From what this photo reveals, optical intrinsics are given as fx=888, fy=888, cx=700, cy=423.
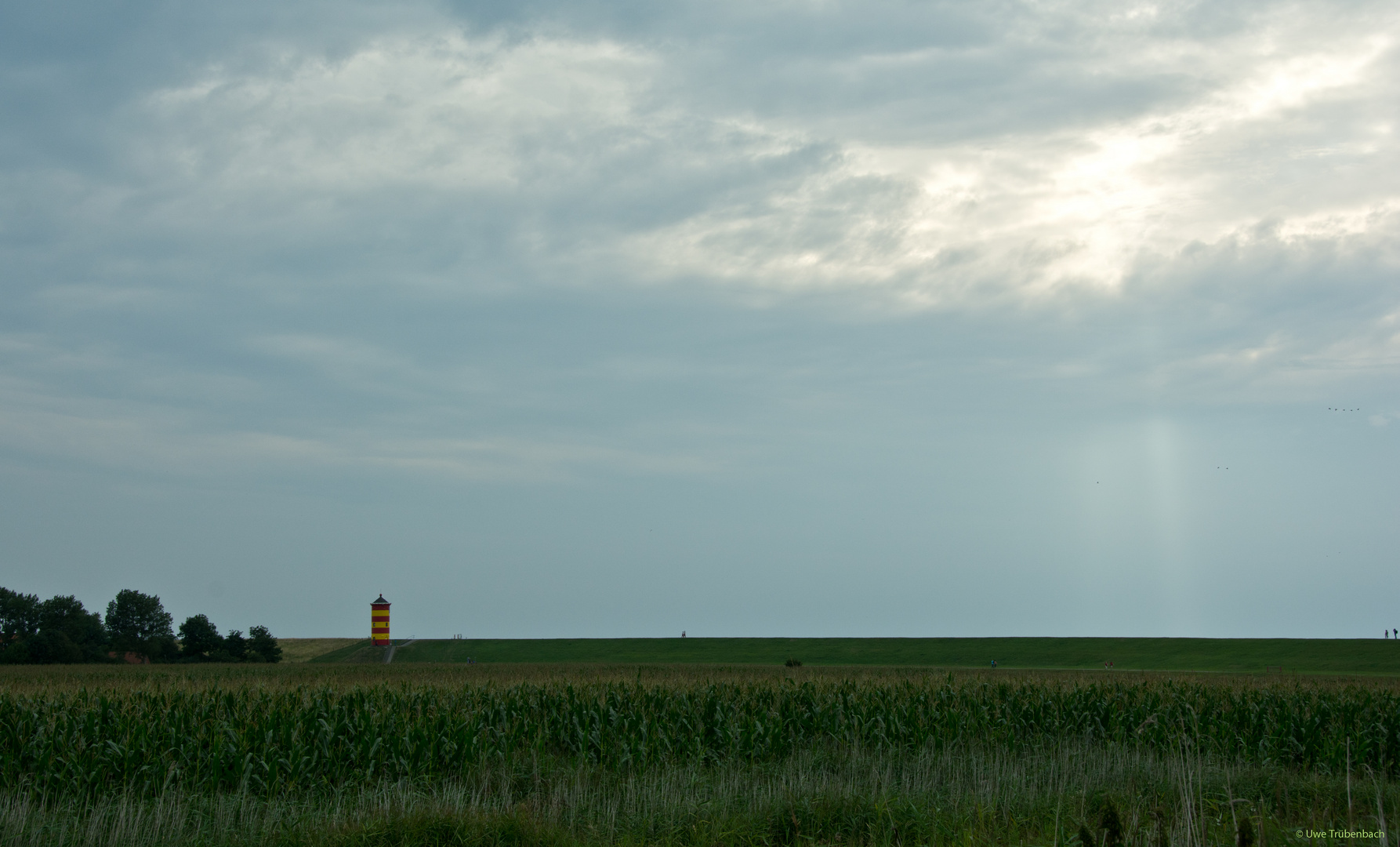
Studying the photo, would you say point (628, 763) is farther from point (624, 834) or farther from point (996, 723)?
point (996, 723)

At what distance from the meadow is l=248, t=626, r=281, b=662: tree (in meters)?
53.5

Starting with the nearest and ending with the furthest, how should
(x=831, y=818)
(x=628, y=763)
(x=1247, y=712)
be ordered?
(x=831, y=818), (x=628, y=763), (x=1247, y=712)

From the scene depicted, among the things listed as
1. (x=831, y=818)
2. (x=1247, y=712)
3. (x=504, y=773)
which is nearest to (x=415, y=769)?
(x=504, y=773)

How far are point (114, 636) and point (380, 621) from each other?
113ft

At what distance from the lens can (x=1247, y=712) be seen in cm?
2214

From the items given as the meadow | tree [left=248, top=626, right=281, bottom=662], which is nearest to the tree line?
tree [left=248, top=626, right=281, bottom=662]

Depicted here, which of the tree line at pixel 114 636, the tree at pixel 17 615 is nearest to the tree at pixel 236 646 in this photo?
the tree line at pixel 114 636

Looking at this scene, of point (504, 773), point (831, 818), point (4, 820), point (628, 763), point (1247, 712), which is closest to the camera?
point (4, 820)

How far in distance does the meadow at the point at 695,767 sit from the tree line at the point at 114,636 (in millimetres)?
55113

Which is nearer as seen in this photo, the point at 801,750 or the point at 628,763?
the point at 628,763

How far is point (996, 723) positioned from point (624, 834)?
533 inches

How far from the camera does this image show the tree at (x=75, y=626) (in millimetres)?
77312

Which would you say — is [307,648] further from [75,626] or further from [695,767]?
[695,767]

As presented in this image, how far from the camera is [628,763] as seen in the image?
18.5 metres
